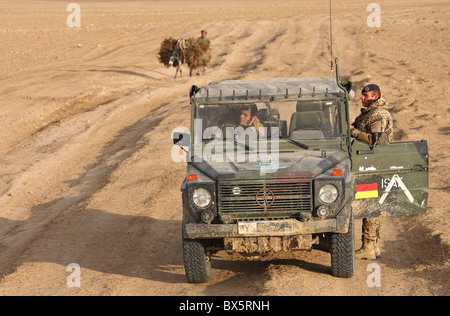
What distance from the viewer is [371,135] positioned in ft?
25.7

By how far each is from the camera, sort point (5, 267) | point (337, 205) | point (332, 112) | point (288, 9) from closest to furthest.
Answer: point (337, 205) < point (332, 112) < point (5, 267) < point (288, 9)

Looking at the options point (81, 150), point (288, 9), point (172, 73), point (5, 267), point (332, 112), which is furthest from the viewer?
point (288, 9)

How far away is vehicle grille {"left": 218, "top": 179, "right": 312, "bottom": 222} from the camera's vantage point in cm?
701

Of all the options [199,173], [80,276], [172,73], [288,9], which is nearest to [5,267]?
[80,276]

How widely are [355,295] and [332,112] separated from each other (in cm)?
205

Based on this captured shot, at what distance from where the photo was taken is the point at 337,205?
7.00m

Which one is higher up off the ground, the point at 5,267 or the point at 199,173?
the point at 199,173

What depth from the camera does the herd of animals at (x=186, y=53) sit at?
2539 centimetres

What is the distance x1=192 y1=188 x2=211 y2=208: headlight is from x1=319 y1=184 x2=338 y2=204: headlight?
111 cm

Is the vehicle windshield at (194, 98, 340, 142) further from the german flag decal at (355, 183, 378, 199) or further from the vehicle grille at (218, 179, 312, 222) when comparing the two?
the vehicle grille at (218, 179, 312, 222)

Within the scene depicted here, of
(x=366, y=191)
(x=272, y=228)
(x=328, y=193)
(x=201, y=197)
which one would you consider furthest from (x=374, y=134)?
(x=201, y=197)

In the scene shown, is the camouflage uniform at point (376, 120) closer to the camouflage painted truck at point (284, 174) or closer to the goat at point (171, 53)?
the camouflage painted truck at point (284, 174)

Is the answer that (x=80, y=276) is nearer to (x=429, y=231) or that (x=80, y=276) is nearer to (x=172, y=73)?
(x=429, y=231)

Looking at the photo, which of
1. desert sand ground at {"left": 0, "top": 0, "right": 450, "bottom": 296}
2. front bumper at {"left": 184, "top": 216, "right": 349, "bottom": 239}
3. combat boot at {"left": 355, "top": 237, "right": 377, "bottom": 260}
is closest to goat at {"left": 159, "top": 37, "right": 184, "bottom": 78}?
desert sand ground at {"left": 0, "top": 0, "right": 450, "bottom": 296}
